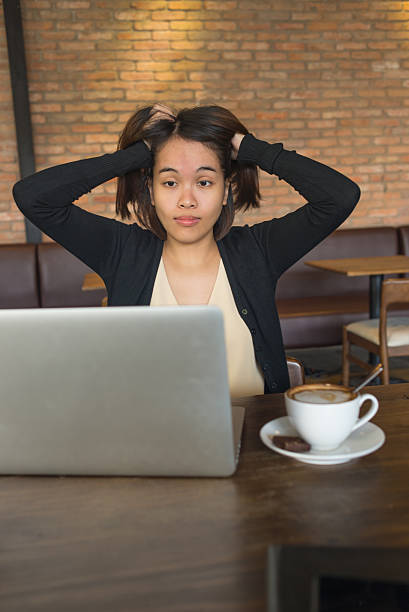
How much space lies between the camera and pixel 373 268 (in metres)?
3.33

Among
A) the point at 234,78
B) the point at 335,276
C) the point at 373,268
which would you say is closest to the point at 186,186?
the point at 373,268

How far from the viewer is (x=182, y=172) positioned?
135 centimetres

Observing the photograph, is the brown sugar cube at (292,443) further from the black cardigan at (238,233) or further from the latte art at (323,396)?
the black cardigan at (238,233)

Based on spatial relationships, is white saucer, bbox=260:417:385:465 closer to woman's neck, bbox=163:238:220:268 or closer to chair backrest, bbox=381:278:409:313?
woman's neck, bbox=163:238:220:268

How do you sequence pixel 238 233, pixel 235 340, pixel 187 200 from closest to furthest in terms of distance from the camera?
1. pixel 187 200
2. pixel 235 340
3. pixel 238 233

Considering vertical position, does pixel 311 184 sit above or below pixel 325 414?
above

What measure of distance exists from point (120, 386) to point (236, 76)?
4.33 m

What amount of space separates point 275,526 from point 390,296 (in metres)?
2.34

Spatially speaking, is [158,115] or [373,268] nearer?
[158,115]

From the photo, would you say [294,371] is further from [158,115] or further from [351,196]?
[158,115]

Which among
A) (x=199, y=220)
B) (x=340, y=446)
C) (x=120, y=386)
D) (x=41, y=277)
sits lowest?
(x=41, y=277)

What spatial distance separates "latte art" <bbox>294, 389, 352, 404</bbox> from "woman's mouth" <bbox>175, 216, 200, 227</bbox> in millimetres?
637

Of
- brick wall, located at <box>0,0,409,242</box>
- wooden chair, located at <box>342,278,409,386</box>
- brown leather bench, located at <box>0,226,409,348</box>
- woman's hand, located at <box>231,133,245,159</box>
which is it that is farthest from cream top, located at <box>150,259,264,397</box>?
brick wall, located at <box>0,0,409,242</box>

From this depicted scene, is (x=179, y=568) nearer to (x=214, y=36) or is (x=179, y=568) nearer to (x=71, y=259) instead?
(x=71, y=259)
